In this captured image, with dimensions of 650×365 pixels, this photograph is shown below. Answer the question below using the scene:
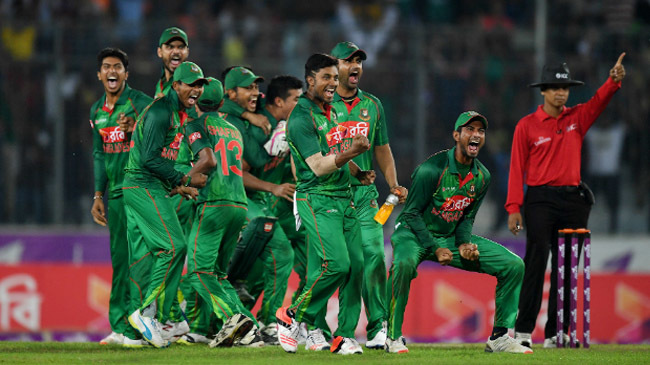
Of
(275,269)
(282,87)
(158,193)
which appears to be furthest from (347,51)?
(275,269)

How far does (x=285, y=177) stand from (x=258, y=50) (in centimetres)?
475

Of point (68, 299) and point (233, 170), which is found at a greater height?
point (233, 170)

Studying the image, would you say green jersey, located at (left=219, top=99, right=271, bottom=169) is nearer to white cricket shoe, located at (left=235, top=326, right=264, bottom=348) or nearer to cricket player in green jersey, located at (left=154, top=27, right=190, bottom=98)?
cricket player in green jersey, located at (left=154, top=27, right=190, bottom=98)

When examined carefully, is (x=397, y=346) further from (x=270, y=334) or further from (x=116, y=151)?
(x=116, y=151)

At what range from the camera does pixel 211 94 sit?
9375 millimetres

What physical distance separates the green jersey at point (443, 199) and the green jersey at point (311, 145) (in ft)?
1.88

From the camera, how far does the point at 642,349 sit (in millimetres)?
9961

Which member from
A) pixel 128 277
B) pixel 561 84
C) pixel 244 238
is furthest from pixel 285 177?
pixel 561 84

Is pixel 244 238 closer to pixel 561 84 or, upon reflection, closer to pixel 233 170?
pixel 233 170

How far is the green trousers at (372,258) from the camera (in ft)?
30.5

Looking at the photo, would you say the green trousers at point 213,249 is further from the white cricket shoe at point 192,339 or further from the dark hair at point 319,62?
the dark hair at point 319,62

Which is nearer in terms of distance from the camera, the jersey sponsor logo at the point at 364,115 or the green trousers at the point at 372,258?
the green trousers at the point at 372,258

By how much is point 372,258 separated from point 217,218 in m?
1.31

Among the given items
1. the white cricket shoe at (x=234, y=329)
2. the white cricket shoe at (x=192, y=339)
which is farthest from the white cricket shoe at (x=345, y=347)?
the white cricket shoe at (x=192, y=339)
